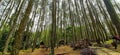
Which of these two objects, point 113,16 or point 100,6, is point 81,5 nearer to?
point 100,6

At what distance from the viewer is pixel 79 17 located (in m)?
19.7

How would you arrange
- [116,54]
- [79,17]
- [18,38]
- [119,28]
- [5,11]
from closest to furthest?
1. [119,28]
2. [18,38]
3. [116,54]
4. [5,11]
5. [79,17]

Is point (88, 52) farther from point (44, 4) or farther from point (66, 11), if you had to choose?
point (66, 11)

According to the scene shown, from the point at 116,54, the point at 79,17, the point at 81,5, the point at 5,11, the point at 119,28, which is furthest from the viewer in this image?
the point at 79,17

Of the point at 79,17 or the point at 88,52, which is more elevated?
the point at 79,17

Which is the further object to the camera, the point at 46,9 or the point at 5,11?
the point at 46,9

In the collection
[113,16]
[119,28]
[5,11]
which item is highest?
[5,11]

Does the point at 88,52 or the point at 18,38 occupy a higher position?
the point at 18,38

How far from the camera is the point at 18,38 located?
642cm

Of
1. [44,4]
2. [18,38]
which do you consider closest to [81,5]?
→ [44,4]

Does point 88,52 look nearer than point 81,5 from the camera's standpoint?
Yes

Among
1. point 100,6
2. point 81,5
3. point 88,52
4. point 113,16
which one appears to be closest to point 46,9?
point 81,5

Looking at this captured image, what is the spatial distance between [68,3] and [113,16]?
43.3ft

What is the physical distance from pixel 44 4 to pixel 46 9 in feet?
4.42
